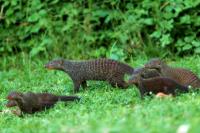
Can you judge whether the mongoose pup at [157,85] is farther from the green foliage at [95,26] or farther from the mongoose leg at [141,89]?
the green foliage at [95,26]

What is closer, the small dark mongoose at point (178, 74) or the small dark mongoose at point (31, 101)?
the small dark mongoose at point (31, 101)

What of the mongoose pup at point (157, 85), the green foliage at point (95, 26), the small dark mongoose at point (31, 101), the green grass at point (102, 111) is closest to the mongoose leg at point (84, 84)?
the green grass at point (102, 111)

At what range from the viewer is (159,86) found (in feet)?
20.0

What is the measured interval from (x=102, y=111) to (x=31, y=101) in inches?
30.4

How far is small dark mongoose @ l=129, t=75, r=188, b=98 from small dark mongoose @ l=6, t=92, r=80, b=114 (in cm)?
83

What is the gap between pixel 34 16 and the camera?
33.7ft

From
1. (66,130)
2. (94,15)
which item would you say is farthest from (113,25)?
(66,130)

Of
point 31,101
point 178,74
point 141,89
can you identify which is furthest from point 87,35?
point 31,101

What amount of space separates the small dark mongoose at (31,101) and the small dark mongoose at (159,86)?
2.71 feet

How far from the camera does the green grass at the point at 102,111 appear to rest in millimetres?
4227

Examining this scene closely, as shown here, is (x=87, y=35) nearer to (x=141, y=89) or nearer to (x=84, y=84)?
(x=84, y=84)

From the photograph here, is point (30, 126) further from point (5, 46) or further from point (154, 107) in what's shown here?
point (5, 46)

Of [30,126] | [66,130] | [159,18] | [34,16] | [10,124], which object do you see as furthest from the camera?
[34,16]

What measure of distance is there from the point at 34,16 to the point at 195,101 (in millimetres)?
5312
